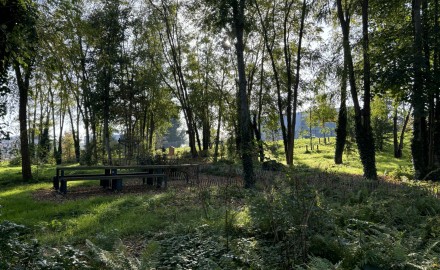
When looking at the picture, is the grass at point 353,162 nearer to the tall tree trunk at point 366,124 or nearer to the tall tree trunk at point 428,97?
the tall tree trunk at point 366,124

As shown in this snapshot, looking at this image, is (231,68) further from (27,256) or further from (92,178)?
(27,256)

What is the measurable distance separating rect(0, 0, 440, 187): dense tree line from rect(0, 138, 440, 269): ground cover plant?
100 centimetres

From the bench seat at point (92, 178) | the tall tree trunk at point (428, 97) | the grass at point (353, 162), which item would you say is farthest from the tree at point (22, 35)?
the tall tree trunk at point (428, 97)

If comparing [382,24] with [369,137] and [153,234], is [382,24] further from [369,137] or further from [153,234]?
[153,234]

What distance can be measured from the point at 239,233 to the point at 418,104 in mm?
8199

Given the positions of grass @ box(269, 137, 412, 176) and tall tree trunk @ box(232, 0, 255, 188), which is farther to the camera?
grass @ box(269, 137, 412, 176)

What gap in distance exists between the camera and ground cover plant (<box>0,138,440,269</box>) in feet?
10.6

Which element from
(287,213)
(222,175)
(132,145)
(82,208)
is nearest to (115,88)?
A: (132,145)

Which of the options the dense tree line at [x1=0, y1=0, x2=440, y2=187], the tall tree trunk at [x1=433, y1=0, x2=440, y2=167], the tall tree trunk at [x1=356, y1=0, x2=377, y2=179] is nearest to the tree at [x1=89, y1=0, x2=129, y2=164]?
the dense tree line at [x1=0, y1=0, x2=440, y2=187]

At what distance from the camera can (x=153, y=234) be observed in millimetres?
5105

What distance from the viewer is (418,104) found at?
10.0 meters

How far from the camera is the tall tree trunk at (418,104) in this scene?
10023 millimetres

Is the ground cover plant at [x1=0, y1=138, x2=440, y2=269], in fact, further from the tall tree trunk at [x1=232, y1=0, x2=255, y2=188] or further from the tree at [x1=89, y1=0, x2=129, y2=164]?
the tree at [x1=89, y1=0, x2=129, y2=164]

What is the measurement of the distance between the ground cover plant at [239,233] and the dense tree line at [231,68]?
3.29 ft
